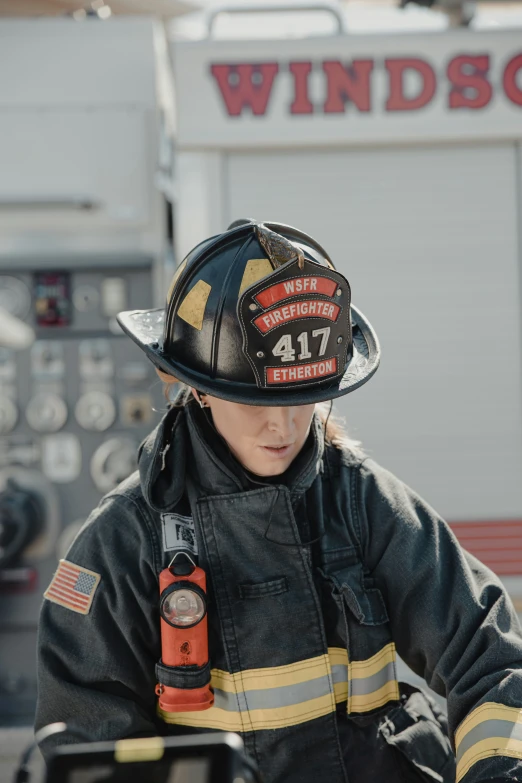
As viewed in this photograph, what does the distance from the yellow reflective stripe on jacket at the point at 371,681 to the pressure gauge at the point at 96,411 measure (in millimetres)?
2365

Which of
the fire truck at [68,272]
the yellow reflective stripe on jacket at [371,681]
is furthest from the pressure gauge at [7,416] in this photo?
the yellow reflective stripe on jacket at [371,681]

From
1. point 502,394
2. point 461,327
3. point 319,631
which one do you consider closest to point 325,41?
point 461,327

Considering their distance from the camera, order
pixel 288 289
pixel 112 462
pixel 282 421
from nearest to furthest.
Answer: pixel 288 289 < pixel 282 421 < pixel 112 462

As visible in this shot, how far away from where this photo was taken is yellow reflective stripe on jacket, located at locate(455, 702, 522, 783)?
4.90 ft

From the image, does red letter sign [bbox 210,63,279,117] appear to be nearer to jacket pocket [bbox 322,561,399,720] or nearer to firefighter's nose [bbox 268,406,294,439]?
firefighter's nose [bbox 268,406,294,439]

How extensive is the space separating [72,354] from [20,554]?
0.89m

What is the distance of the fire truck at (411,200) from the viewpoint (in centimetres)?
330

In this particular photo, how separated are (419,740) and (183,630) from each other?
57cm

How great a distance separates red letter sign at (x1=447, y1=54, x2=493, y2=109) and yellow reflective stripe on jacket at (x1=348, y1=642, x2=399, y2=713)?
7.41ft

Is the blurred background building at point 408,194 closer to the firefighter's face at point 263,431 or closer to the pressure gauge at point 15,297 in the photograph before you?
the pressure gauge at point 15,297

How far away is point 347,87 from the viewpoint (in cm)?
330

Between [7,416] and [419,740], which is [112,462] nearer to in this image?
[7,416]

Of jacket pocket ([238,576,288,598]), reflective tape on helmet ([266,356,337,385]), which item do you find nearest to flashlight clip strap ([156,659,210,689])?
jacket pocket ([238,576,288,598])

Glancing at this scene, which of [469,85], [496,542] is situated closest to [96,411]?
[496,542]
